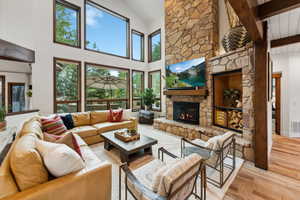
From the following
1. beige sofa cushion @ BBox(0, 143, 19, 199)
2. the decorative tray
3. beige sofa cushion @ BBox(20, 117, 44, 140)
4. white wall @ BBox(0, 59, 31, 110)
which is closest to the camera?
beige sofa cushion @ BBox(0, 143, 19, 199)

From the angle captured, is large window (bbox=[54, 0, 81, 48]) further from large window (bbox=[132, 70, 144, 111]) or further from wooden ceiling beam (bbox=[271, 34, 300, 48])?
wooden ceiling beam (bbox=[271, 34, 300, 48])

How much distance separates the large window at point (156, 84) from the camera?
6.19m

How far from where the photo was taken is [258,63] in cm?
229

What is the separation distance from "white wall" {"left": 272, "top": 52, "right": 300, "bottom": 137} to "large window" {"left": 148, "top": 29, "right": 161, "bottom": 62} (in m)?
4.45

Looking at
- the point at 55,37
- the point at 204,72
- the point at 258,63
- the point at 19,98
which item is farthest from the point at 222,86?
the point at 19,98

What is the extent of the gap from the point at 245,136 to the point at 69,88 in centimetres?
531

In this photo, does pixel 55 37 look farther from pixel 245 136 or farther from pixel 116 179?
pixel 245 136

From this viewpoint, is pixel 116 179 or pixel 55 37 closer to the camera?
pixel 116 179

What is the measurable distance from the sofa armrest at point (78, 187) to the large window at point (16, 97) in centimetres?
570

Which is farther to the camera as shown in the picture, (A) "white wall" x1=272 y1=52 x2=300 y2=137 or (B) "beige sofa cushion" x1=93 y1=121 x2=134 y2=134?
(A) "white wall" x1=272 y1=52 x2=300 y2=137

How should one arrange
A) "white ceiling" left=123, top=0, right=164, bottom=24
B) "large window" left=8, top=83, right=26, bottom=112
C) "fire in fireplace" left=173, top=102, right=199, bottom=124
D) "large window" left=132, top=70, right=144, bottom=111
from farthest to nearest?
"large window" left=132, top=70, right=144, bottom=111, "white ceiling" left=123, top=0, right=164, bottom=24, "large window" left=8, top=83, right=26, bottom=112, "fire in fireplace" left=173, top=102, right=199, bottom=124

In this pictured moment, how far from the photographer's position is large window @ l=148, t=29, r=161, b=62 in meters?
6.18

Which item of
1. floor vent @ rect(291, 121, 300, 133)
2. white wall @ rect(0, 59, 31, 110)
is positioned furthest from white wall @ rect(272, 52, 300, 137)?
white wall @ rect(0, 59, 31, 110)

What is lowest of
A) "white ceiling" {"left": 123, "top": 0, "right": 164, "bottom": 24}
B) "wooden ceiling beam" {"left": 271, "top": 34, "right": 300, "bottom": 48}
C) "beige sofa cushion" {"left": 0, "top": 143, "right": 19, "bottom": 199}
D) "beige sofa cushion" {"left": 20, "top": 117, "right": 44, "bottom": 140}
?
"beige sofa cushion" {"left": 0, "top": 143, "right": 19, "bottom": 199}
